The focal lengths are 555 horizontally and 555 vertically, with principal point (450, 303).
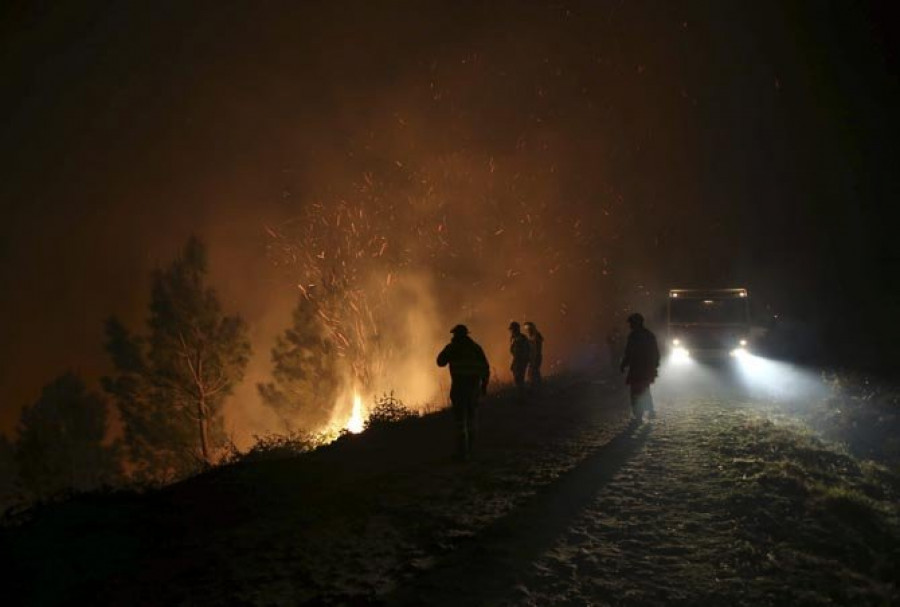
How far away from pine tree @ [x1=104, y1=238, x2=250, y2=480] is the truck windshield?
24.6 m

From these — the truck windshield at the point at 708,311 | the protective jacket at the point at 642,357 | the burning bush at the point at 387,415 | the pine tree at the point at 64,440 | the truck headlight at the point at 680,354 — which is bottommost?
the pine tree at the point at 64,440

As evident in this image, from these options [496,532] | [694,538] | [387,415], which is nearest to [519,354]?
[387,415]

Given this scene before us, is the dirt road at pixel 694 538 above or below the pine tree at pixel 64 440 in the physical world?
above

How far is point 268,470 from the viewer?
27.4 ft

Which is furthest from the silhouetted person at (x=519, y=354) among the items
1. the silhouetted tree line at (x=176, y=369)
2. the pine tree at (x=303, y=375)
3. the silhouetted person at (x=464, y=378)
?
the pine tree at (x=303, y=375)

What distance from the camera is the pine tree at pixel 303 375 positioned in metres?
42.3

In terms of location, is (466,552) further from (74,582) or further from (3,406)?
(3,406)

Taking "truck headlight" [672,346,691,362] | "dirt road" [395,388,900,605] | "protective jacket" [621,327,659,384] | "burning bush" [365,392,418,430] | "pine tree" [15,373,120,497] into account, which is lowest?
"pine tree" [15,373,120,497]

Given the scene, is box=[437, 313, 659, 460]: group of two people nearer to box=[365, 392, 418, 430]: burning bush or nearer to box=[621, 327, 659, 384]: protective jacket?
box=[621, 327, 659, 384]: protective jacket

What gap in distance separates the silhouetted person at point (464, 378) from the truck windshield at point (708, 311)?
15926 millimetres

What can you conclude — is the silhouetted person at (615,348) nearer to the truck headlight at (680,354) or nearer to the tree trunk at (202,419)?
the truck headlight at (680,354)

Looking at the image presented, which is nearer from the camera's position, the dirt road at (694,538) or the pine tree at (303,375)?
the dirt road at (694,538)

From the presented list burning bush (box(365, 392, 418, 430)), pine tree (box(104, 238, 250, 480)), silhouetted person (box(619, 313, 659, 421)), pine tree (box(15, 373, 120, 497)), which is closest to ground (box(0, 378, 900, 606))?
silhouetted person (box(619, 313, 659, 421))

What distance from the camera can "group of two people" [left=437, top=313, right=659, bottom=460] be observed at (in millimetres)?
8688
